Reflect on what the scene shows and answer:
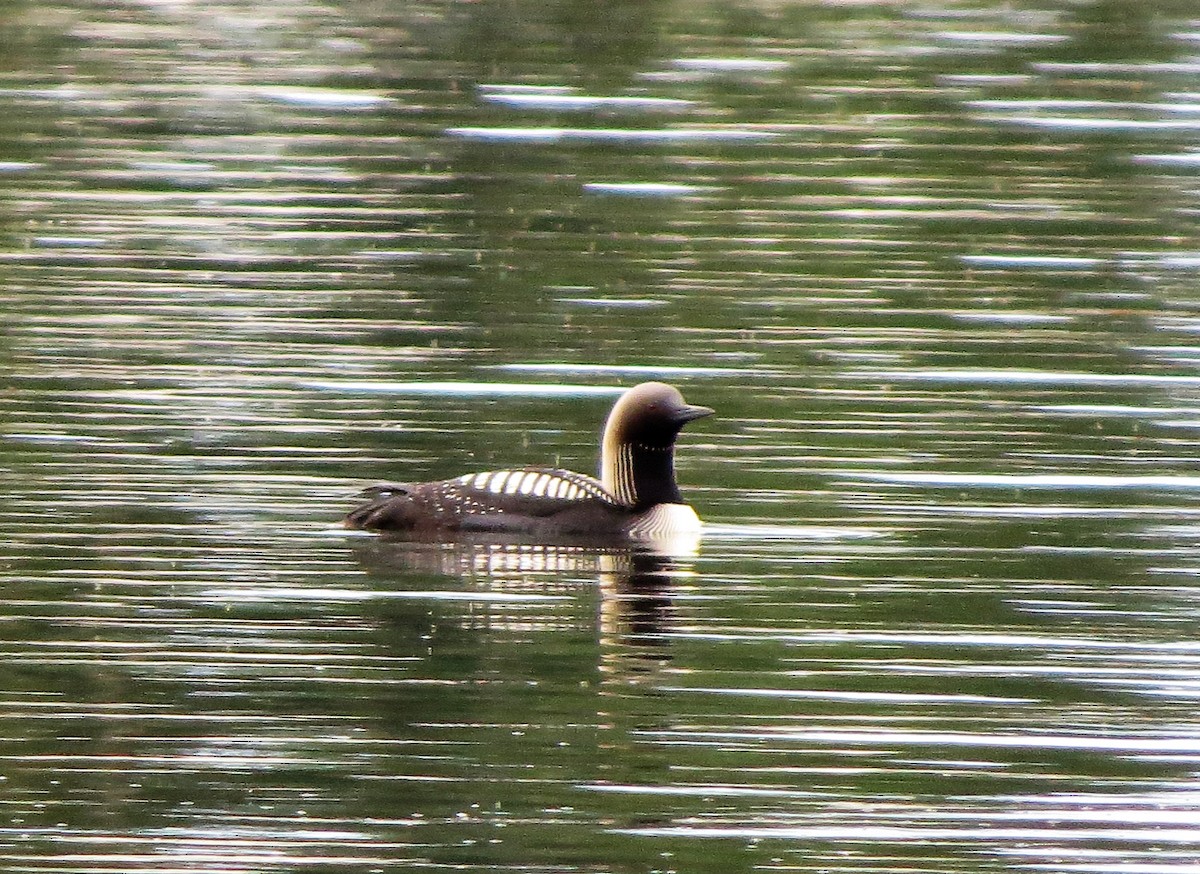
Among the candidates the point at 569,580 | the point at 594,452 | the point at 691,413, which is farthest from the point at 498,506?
the point at 594,452

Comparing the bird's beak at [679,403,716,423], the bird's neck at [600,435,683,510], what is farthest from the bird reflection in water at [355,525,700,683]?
the bird's beak at [679,403,716,423]

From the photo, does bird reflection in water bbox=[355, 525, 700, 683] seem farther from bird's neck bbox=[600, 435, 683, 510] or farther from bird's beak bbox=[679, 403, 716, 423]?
bird's beak bbox=[679, 403, 716, 423]

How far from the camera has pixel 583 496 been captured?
12.0 metres

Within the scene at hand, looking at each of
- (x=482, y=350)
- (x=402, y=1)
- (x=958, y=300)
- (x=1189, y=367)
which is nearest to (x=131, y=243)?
(x=482, y=350)

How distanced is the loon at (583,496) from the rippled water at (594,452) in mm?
174

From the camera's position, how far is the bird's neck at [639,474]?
1210 centimetres

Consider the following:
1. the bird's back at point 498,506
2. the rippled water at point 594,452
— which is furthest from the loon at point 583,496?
the rippled water at point 594,452

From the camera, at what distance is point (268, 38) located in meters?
28.4

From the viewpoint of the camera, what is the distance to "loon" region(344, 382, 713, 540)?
463 inches

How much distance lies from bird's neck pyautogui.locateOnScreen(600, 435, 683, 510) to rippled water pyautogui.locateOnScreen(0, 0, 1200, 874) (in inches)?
13.0

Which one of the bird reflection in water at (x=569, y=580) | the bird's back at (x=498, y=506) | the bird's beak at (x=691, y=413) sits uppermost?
the bird's beak at (x=691, y=413)

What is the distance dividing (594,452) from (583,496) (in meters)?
1.40

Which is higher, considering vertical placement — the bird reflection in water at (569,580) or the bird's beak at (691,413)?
the bird's beak at (691,413)

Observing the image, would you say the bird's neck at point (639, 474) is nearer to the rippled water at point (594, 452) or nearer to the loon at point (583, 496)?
the loon at point (583, 496)
